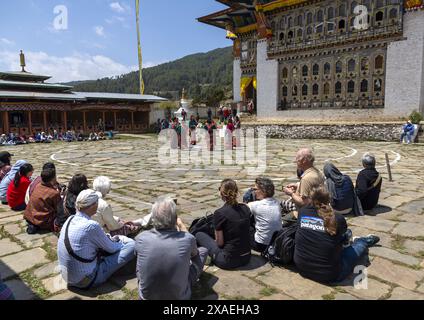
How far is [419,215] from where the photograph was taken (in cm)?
549

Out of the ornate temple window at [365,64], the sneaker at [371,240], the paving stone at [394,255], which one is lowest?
the paving stone at [394,255]

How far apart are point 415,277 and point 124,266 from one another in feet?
10.6

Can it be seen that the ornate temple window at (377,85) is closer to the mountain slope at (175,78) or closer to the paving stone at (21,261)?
the paving stone at (21,261)

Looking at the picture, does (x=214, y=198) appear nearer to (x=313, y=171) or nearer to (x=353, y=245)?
(x=313, y=171)

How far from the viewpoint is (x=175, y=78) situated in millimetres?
126312

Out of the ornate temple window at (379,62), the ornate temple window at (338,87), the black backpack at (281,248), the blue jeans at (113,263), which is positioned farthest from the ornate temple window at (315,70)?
the blue jeans at (113,263)

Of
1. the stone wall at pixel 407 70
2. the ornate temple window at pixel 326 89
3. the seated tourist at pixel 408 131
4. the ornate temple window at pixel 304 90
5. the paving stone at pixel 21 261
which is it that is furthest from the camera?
the ornate temple window at pixel 304 90

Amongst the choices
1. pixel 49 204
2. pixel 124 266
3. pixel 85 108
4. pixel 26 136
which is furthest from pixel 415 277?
pixel 85 108

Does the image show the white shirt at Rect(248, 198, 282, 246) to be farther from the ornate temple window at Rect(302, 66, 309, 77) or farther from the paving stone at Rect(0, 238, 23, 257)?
the ornate temple window at Rect(302, 66, 309, 77)

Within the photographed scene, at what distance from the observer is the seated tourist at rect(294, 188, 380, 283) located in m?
3.14

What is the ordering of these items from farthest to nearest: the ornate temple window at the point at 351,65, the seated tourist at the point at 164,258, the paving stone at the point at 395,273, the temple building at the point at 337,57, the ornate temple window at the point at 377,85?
the ornate temple window at the point at 351,65, the ornate temple window at the point at 377,85, the temple building at the point at 337,57, the paving stone at the point at 395,273, the seated tourist at the point at 164,258

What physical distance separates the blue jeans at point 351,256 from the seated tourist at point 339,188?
57.0 inches

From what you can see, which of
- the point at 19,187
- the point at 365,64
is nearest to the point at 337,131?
the point at 365,64

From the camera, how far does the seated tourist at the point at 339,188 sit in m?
5.09
